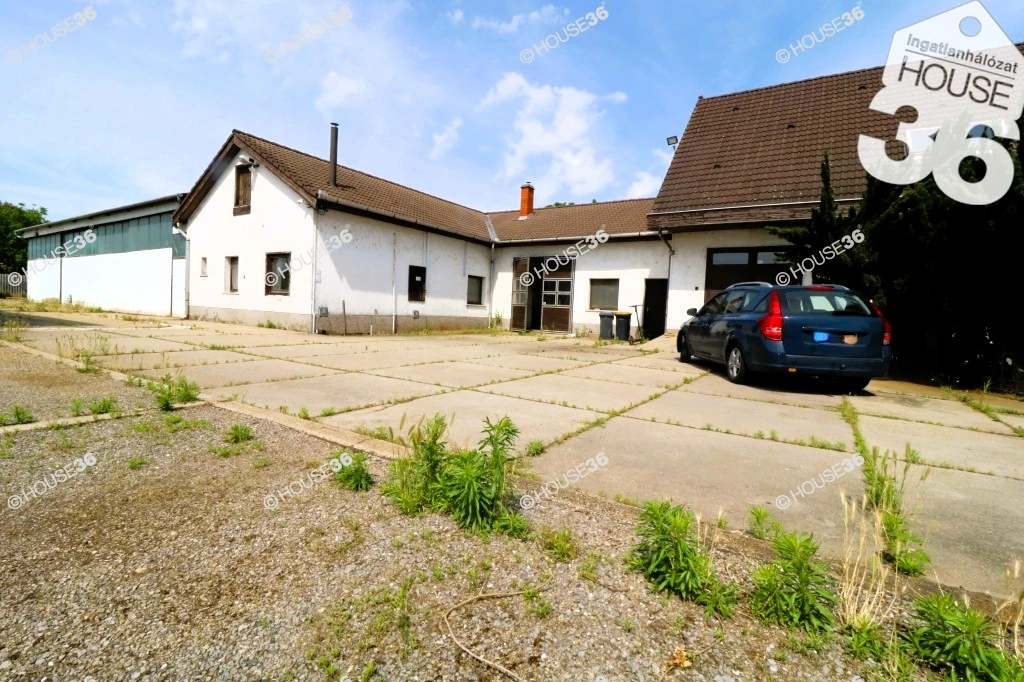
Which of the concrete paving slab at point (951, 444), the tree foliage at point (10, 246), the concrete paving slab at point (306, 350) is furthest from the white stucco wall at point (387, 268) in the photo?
the tree foliage at point (10, 246)

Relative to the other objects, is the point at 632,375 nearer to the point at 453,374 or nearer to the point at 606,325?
the point at 453,374

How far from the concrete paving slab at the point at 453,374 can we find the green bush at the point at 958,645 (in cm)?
550

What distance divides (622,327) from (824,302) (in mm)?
10240

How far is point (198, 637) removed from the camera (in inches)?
70.0

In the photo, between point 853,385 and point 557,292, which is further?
point 557,292

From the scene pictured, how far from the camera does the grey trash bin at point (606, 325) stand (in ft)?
56.5

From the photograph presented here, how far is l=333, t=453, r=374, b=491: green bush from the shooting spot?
9.84 feet

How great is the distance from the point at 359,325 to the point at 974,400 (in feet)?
49.7

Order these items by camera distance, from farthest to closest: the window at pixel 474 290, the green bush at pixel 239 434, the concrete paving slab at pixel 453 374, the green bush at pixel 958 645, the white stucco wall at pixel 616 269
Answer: the window at pixel 474 290 < the white stucco wall at pixel 616 269 < the concrete paving slab at pixel 453 374 < the green bush at pixel 239 434 < the green bush at pixel 958 645

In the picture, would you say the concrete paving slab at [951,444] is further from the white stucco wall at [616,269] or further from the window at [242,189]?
the window at [242,189]

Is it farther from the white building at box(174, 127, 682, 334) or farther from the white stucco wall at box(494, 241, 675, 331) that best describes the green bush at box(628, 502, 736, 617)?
the white stucco wall at box(494, 241, 675, 331)

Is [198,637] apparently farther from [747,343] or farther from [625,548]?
[747,343]

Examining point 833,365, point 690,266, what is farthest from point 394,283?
point 833,365

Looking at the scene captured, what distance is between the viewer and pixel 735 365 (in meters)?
7.82
